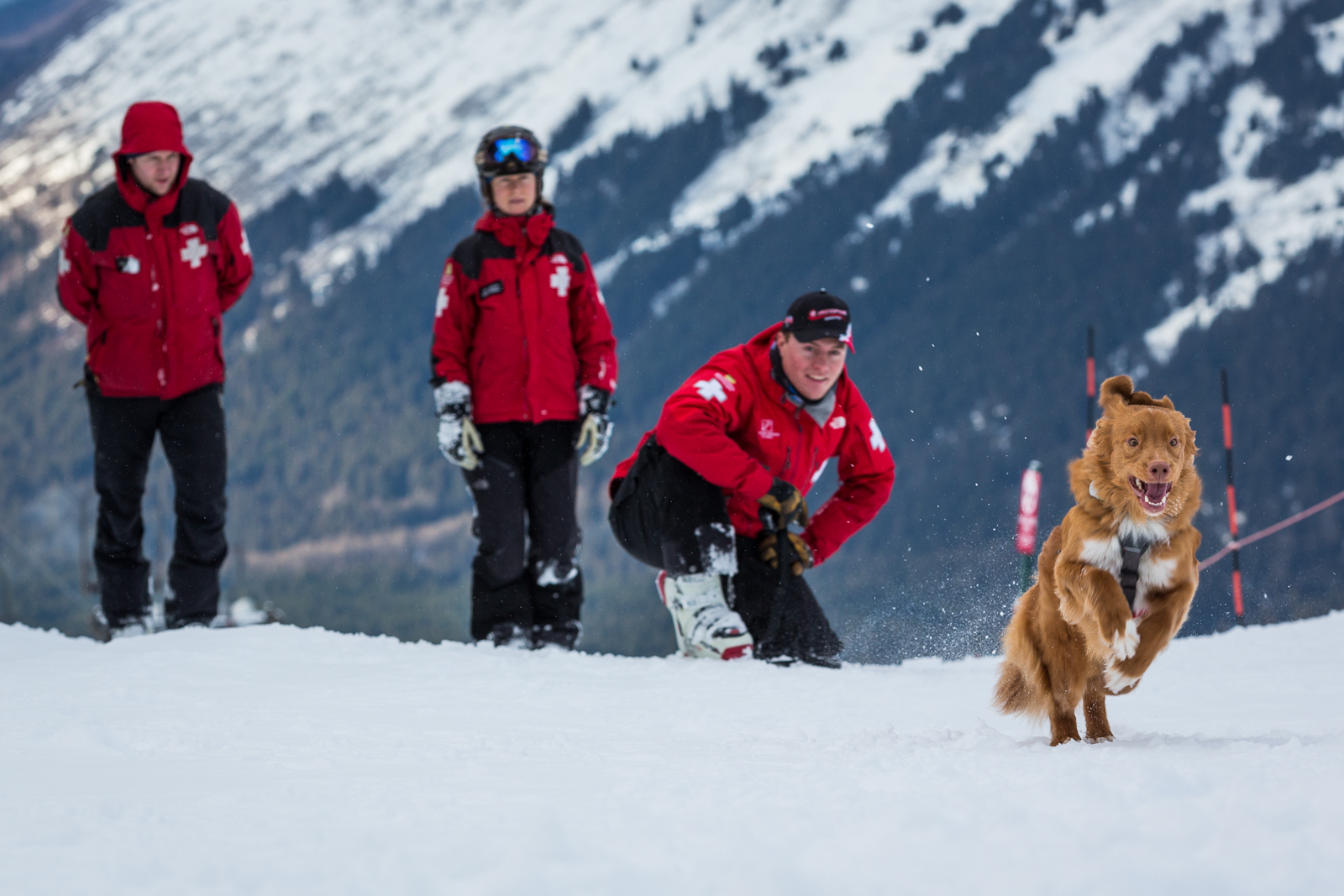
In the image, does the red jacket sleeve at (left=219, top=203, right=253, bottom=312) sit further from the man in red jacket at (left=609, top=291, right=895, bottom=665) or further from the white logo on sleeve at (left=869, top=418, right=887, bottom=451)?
the white logo on sleeve at (left=869, top=418, right=887, bottom=451)

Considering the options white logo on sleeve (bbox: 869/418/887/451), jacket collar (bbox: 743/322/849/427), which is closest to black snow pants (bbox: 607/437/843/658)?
jacket collar (bbox: 743/322/849/427)

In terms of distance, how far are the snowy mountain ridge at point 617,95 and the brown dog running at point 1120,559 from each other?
62248 mm

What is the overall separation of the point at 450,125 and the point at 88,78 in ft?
166

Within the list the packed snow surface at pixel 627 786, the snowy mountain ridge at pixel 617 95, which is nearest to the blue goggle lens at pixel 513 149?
the packed snow surface at pixel 627 786

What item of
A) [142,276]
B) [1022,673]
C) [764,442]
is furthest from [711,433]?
[142,276]

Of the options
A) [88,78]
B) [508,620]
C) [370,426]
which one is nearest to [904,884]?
[508,620]

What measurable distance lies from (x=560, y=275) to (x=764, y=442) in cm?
102

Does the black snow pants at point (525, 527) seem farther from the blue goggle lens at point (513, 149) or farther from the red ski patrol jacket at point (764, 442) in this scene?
the blue goggle lens at point (513, 149)

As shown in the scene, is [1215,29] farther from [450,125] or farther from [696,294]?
[450,125]

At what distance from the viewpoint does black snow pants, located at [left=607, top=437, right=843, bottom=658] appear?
13.3 ft

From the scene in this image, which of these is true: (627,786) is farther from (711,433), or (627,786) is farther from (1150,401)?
(711,433)

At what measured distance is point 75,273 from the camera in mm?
4238

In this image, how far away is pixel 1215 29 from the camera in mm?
73750

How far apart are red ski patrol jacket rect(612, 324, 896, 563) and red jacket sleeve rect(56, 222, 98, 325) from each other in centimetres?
200
